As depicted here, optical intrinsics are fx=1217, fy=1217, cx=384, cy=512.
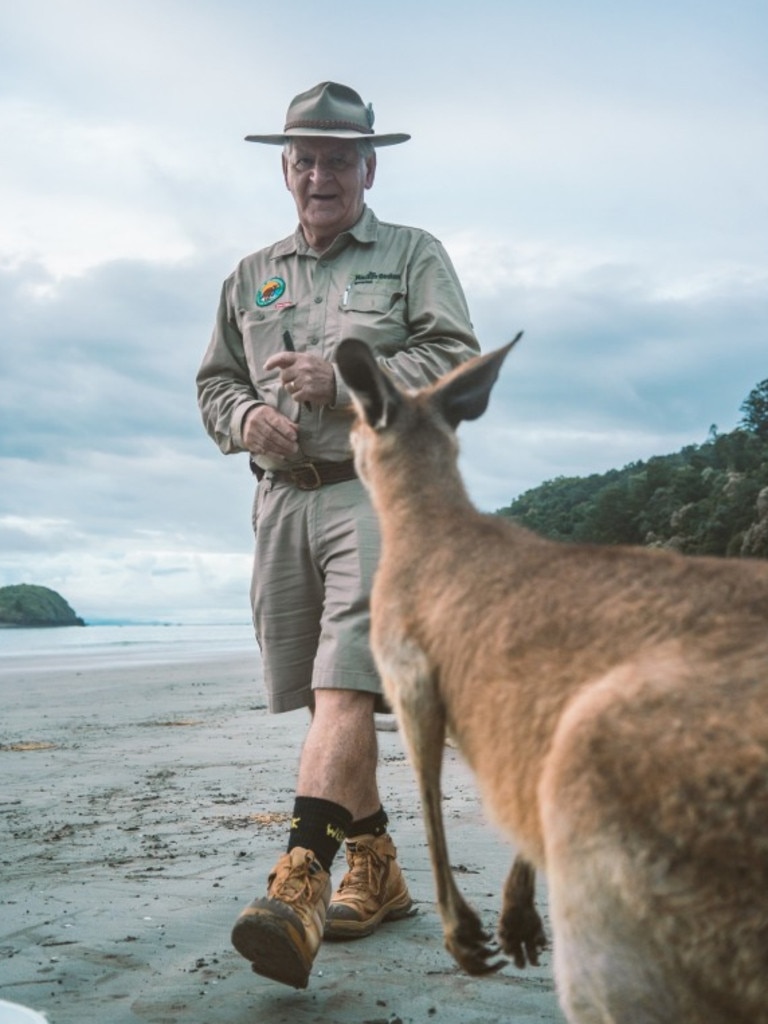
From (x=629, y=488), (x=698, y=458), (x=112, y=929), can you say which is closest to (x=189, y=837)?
(x=112, y=929)

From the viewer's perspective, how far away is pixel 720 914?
86.8 inches

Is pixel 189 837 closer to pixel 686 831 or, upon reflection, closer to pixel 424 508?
pixel 424 508

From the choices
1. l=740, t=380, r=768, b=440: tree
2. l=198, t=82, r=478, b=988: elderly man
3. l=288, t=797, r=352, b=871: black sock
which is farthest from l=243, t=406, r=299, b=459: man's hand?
l=740, t=380, r=768, b=440: tree

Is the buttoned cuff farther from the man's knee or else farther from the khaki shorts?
the man's knee

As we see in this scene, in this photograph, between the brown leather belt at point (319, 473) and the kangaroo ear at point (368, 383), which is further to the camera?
the brown leather belt at point (319, 473)

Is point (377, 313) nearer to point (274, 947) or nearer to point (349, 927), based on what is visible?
point (349, 927)

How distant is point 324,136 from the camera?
18.1 ft

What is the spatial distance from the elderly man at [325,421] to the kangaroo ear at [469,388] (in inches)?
47.3

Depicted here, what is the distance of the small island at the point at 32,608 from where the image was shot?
80.9m

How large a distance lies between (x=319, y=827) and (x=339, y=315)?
226cm

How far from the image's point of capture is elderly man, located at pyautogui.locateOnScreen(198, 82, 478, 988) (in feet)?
16.4

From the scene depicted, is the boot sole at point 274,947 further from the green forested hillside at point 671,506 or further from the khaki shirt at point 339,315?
the green forested hillside at point 671,506

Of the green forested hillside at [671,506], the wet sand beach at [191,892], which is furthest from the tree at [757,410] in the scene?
the wet sand beach at [191,892]

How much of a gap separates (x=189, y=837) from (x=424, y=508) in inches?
151
